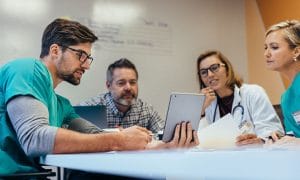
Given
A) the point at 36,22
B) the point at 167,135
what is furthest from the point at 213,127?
the point at 36,22

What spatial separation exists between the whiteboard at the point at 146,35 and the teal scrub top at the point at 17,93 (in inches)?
64.3

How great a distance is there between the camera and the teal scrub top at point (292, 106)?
5.36 feet

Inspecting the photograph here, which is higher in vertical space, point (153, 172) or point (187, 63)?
point (187, 63)

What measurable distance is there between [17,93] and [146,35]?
219cm

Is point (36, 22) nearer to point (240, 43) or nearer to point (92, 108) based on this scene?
point (92, 108)

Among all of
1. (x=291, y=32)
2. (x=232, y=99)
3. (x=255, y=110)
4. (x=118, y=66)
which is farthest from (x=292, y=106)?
(x=118, y=66)

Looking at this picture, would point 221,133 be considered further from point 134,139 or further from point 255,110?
point 255,110

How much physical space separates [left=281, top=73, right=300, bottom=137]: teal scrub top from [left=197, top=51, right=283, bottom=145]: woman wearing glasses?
13.2 inches

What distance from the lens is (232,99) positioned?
242 centimetres

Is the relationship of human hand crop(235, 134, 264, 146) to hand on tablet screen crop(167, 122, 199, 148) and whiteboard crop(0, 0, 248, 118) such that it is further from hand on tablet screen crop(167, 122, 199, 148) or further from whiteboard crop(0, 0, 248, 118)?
whiteboard crop(0, 0, 248, 118)

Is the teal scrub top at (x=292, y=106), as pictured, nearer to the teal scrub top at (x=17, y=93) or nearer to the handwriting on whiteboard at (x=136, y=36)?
the teal scrub top at (x=17, y=93)

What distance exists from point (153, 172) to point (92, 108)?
1677 millimetres

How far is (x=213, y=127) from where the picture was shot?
142cm

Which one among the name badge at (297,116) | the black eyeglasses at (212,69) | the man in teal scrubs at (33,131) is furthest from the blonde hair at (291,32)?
the man in teal scrubs at (33,131)
